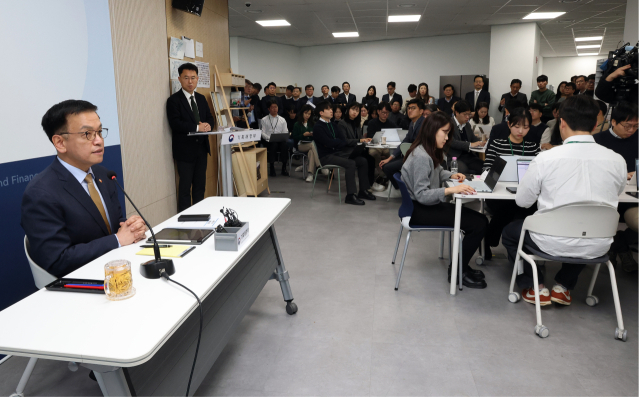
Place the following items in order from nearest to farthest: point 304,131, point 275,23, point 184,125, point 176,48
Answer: point 184,125, point 176,48, point 304,131, point 275,23

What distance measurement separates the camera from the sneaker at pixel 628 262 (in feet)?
11.2

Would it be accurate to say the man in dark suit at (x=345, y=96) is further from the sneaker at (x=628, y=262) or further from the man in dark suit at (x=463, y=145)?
the sneaker at (x=628, y=262)

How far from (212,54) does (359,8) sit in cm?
394

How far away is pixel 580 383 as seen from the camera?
2084 mm

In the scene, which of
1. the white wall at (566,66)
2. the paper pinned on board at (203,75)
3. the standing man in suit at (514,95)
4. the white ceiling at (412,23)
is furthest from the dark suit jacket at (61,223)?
the white wall at (566,66)

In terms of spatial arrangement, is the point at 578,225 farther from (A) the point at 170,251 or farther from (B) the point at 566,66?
(B) the point at 566,66

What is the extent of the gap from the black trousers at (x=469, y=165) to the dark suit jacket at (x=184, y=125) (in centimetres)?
308

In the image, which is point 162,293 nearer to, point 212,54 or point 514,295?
point 514,295

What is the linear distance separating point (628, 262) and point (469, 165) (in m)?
2.31

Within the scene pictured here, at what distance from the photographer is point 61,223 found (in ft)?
5.78

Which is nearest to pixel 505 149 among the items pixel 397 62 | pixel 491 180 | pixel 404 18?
pixel 491 180

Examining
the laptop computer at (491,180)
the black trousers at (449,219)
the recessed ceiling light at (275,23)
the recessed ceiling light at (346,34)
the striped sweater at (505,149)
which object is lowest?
the black trousers at (449,219)

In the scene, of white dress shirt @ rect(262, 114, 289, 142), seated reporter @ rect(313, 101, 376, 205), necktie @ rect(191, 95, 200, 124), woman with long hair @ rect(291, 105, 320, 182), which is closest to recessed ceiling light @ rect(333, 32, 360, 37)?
woman with long hair @ rect(291, 105, 320, 182)

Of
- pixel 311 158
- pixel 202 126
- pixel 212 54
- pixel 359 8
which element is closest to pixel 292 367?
pixel 202 126
